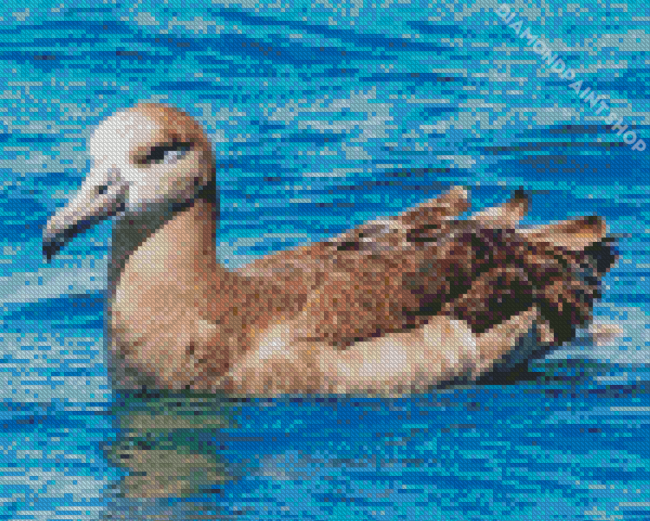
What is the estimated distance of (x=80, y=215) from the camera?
16234 millimetres

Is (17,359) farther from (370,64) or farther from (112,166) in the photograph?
(370,64)

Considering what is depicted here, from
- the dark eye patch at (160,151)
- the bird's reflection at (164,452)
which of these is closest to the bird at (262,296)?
the dark eye patch at (160,151)

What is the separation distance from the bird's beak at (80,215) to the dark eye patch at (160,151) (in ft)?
0.91

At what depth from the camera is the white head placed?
16.2 m

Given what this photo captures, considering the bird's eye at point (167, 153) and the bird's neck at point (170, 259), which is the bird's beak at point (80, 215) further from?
the bird's neck at point (170, 259)

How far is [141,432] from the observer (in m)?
15.9

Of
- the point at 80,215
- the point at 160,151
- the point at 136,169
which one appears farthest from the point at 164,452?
the point at 160,151

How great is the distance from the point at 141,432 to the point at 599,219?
4.17 m

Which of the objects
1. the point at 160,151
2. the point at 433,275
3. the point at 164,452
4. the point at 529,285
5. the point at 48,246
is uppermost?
the point at 160,151

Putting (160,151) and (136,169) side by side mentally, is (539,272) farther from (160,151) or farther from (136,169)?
(136,169)

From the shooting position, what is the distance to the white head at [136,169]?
16250mm

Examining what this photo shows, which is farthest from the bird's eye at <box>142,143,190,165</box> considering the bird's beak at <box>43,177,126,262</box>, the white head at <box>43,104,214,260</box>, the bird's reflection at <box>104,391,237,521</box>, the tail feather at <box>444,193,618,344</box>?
the tail feather at <box>444,193,618,344</box>

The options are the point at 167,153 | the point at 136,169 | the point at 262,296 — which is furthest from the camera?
the point at 262,296

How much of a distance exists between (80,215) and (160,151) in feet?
2.30
